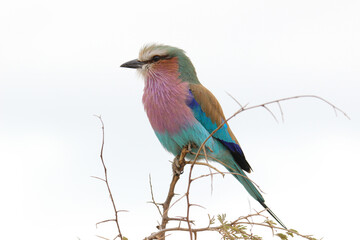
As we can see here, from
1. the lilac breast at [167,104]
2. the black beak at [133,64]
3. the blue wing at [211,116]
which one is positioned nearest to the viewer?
the lilac breast at [167,104]

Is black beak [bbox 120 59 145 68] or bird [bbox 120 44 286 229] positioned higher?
black beak [bbox 120 59 145 68]

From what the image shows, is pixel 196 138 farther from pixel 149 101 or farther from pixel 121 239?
pixel 121 239

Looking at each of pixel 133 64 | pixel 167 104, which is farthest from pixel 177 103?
pixel 133 64

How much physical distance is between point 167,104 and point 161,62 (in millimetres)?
491

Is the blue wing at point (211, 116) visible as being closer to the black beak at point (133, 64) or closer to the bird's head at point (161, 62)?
the bird's head at point (161, 62)

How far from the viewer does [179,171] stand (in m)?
4.08

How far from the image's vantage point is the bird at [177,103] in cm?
451

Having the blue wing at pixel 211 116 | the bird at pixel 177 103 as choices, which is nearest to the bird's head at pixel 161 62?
the bird at pixel 177 103

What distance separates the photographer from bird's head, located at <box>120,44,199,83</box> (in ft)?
15.7

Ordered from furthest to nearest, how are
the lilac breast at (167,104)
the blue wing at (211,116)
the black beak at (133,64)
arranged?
1. the black beak at (133,64)
2. the blue wing at (211,116)
3. the lilac breast at (167,104)

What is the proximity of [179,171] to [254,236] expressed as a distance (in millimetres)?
1301

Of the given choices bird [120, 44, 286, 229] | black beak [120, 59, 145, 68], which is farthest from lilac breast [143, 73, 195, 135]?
black beak [120, 59, 145, 68]

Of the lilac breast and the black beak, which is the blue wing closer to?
the lilac breast

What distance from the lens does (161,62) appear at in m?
4.80
